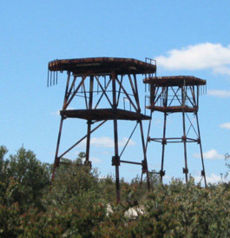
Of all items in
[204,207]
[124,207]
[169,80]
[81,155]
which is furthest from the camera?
[169,80]

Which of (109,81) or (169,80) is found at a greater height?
(169,80)

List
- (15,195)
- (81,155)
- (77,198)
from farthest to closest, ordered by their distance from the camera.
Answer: (81,155) → (15,195) → (77,198)

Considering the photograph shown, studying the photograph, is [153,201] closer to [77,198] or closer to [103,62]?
[77,198]

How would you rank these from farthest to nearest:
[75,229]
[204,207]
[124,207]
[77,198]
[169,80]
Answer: [169,80] < [77,198] < [204,207] < [124,207] < [75,229]

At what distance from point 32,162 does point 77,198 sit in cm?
879

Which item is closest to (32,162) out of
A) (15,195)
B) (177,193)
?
(15,195)

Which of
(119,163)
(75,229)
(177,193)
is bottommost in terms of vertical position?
(75,229)

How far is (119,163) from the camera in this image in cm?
4112

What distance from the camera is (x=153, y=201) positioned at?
25.3 m

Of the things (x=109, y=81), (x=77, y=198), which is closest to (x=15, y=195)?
(x=77, y=198)

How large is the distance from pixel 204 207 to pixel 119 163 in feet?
44.3

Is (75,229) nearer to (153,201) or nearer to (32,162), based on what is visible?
(153,201)

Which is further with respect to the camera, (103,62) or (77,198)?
(103,62)

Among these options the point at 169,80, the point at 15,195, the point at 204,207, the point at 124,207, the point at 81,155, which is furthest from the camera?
the point at 169,80
